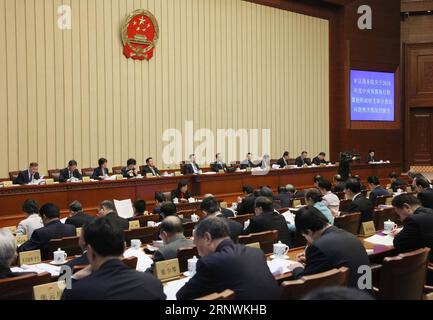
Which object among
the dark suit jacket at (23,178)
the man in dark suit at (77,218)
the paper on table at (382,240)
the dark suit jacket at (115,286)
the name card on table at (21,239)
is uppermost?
the dark suit jacket at (23,178)

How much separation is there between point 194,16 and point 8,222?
271 inches

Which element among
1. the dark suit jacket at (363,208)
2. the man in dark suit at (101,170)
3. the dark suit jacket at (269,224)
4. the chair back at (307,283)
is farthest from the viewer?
the man in dark suit at (101,170)

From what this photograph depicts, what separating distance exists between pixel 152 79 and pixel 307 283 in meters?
9.73

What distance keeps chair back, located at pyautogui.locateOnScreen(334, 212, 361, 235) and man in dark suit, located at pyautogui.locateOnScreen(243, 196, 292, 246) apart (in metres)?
0.46

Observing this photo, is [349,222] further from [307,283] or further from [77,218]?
[307,283]

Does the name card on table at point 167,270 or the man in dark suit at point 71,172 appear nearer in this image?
the name card on table at point 167,270

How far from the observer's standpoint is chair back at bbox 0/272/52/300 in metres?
2.55

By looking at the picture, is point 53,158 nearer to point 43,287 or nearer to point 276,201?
point 276,201

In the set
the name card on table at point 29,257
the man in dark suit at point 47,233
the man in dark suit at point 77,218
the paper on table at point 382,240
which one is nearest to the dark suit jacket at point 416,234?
the paper on table at point 382,240

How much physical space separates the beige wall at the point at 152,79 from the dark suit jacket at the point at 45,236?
561 cm

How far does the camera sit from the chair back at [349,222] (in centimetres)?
471

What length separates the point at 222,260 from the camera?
242cm

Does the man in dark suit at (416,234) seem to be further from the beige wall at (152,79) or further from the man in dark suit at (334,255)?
the beige wall at (152,79)
